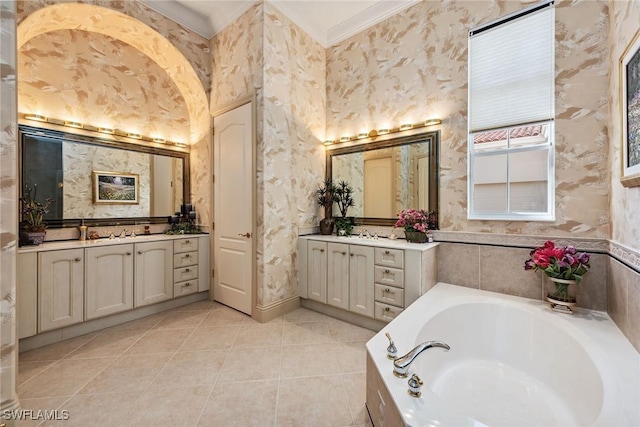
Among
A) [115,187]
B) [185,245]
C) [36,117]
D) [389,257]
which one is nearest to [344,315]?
[389,257]

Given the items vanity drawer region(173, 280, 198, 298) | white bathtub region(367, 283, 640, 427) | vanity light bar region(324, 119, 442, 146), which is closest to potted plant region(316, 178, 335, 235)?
vanity light bar region(324, 119, 442, 146)

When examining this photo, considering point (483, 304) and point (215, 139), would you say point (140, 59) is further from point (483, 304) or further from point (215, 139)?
point (483, 304)

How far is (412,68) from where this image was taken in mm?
2721

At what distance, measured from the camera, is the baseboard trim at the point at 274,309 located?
8.73 ft

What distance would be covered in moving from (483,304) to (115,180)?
396cm

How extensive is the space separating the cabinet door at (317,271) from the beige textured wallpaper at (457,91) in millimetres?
1315

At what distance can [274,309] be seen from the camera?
2.75m

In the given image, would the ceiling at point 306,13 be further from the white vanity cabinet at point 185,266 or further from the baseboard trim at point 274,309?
the baseboard trim at point 274,309

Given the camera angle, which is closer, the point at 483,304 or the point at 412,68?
the point at 483,304

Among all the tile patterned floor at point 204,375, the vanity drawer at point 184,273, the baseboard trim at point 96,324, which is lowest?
the tile patterned floor at point 204,375

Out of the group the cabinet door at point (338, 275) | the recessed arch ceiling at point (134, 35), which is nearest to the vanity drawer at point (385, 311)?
the cabinet door at point (338, 275)

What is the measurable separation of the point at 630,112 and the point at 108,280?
4.20 m

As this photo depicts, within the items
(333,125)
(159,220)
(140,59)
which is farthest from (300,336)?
(140,59)

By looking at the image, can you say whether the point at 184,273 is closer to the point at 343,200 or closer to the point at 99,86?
the point at 343,200
